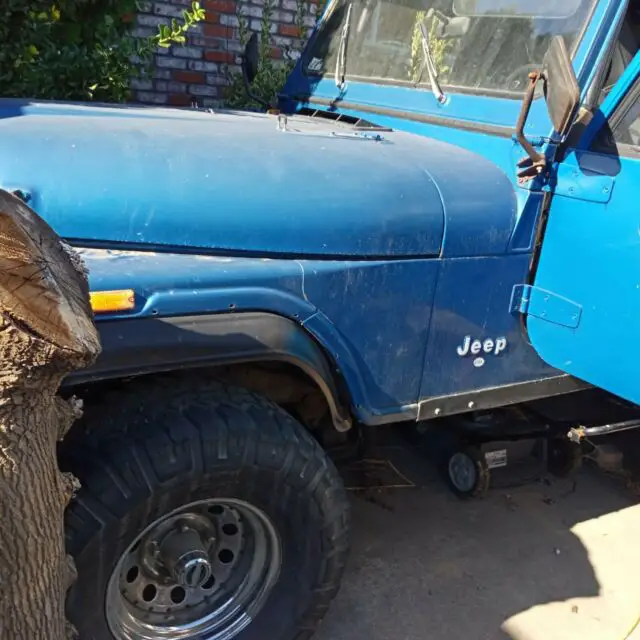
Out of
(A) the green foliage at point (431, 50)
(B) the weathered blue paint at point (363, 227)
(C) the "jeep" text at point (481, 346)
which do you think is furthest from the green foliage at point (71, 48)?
(C) the "jeep" text at point (481, 346)

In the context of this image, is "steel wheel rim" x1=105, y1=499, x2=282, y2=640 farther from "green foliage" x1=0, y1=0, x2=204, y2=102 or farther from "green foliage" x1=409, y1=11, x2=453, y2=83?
"green foliage" x1=0, y1=0, x2=204, y2=102

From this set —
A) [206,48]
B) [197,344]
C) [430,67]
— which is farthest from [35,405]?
[206,48]

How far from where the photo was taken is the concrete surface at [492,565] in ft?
7.89

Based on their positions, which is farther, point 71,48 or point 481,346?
point 71,48

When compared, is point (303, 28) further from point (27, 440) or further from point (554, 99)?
point (27, 440)

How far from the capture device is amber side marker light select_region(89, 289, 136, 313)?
5.02 feet

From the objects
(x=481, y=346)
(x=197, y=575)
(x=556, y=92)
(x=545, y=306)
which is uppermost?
(x=556, y=92)

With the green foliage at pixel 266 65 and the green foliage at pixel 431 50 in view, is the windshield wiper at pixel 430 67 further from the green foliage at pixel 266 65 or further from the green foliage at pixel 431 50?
the green foliage at pixel 266 65

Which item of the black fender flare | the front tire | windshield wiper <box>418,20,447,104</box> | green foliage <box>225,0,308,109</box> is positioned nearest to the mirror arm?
windshield wiper <box>418,20,447,104</box>

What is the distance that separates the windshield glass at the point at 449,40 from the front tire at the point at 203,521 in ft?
4.42

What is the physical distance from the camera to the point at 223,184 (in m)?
1.81

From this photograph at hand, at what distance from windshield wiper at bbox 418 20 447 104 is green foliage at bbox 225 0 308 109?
→ 170 cm

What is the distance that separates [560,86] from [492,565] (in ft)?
5.70

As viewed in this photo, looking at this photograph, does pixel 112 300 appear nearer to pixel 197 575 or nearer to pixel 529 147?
pixel 197 575
